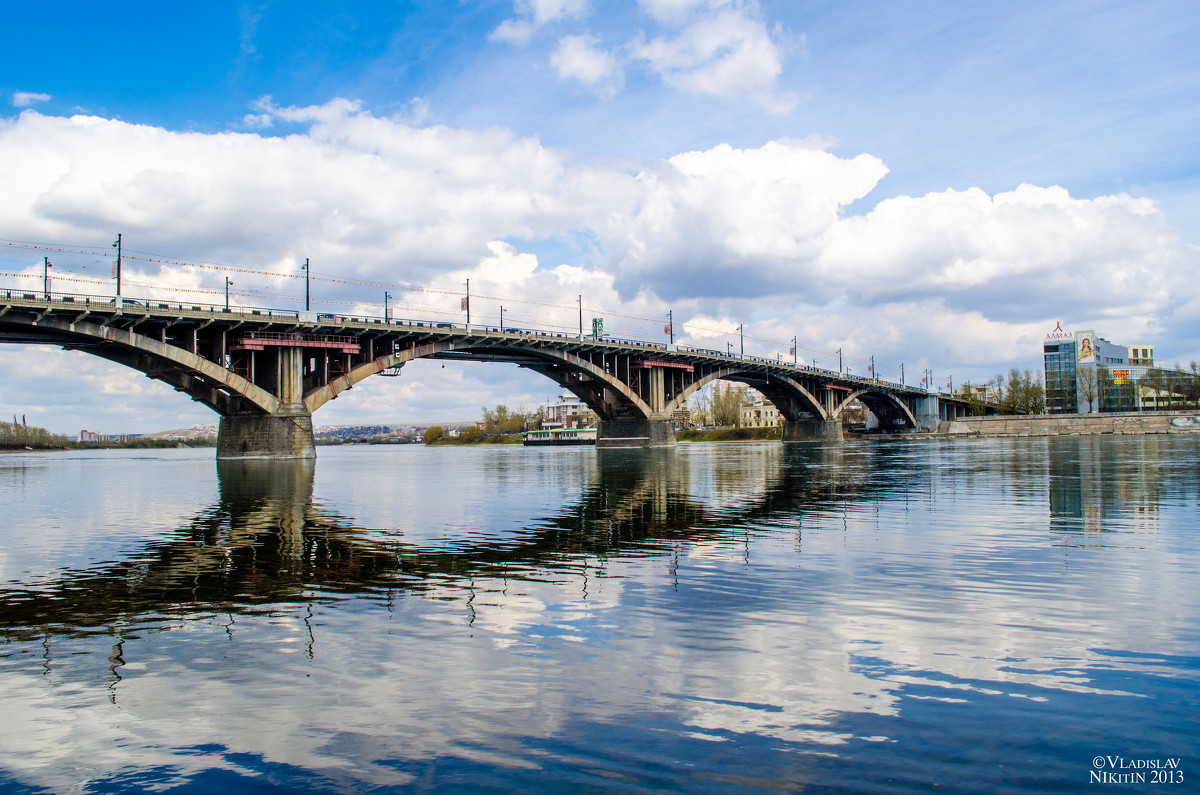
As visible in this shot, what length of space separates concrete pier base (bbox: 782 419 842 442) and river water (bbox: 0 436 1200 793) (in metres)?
145

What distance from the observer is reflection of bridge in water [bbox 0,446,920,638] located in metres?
12.3

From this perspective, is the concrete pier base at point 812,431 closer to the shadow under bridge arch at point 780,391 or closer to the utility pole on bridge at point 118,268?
the shadow under bridge arch at point 780,391

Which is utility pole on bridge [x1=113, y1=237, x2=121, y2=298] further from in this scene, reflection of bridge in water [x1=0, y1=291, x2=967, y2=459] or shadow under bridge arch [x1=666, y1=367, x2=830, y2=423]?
shadow under bridge arch [x1=666, y1=367, x2=830, y2=423]

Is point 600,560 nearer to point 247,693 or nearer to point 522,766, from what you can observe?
point 247,693

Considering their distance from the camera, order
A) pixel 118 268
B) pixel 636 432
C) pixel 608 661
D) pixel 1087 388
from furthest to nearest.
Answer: pixel 1087 388 < pixel 636 432 < pixel 118 268 < pixel 608 661

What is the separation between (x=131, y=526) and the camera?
2352 centimetres

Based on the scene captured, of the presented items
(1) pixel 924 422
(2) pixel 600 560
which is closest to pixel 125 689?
(2) pixel 600 560

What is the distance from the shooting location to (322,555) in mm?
16859

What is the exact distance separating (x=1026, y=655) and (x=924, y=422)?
672 feet

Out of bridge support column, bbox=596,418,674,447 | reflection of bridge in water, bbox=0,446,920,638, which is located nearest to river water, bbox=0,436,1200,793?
reflection of bridge in water, bbox=0,446,920,638

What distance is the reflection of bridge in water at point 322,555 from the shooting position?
1231 centimetres

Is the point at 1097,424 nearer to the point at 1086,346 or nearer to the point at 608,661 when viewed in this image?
the point at 1086,346

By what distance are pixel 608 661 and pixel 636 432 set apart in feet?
378

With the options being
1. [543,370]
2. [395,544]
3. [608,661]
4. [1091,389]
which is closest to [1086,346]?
[1091,389]
